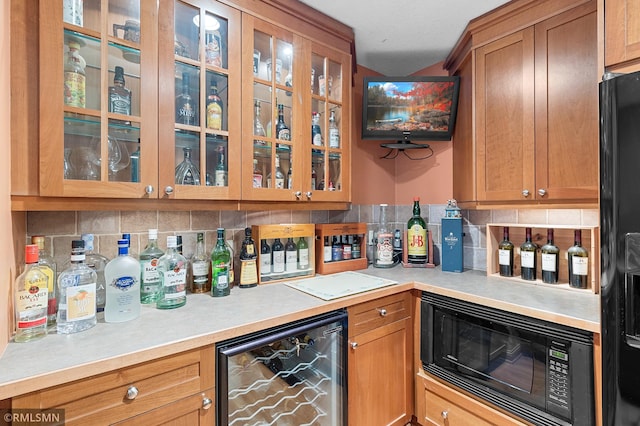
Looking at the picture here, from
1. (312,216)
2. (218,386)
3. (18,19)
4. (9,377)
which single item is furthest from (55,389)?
(312,216)

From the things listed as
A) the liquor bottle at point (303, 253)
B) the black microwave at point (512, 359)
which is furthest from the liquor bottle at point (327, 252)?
the black microwave at point (512, 359)

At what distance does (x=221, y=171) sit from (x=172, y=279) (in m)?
0.53

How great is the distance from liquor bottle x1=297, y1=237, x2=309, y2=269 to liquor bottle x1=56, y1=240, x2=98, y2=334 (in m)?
1.05

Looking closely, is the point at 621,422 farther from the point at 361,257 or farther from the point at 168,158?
the point at 168,158

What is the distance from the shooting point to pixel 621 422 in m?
0.91

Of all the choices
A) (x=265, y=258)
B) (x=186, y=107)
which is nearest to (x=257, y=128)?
(x=186, y=107)

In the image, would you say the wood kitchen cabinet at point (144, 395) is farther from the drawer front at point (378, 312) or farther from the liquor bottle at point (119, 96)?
the liquor bottle at point (119, 96)

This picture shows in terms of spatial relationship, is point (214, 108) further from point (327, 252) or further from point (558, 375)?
point (558, 375)

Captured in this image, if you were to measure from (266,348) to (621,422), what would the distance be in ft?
3.86

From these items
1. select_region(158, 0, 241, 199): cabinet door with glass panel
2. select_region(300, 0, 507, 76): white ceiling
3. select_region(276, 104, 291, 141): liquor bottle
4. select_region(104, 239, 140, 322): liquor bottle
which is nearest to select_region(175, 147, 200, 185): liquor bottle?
select_region(158, 0, 241, 199): cabinet door with glass panel

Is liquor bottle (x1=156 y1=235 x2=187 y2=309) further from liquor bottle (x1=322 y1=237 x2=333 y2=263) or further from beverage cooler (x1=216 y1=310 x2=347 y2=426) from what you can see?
liquor bottle (x1=322 y1=237 x2=333 y2=263)

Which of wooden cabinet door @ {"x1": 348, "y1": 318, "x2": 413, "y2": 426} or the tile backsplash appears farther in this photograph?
wooden cabinet door @ {"x1": 348, "y1": 318, "x2": 413, "y2": 426}

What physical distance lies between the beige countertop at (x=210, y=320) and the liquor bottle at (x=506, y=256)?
90 millimetres

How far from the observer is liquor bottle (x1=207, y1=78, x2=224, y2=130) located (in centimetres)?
139
